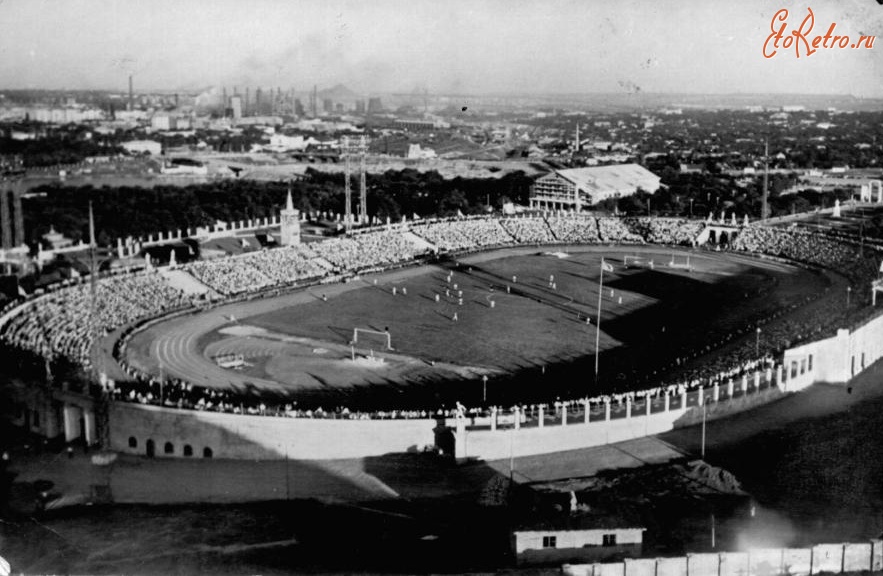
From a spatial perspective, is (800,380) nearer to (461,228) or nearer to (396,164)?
(461,228)


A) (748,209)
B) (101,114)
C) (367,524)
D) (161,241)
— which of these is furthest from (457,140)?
(367,524)

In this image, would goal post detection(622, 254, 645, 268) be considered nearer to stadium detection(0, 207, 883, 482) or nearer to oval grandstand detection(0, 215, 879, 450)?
stadium detection(0, 207, 883, 482)

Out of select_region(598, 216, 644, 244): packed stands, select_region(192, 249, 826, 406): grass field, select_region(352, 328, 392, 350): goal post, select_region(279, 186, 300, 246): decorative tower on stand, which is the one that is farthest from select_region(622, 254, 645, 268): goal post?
select_region(352, 328, 392, 350): goal post

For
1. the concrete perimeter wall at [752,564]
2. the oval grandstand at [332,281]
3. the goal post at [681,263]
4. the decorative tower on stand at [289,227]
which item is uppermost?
the decorative tower on stand at [289,227]

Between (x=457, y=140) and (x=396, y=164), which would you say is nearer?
(x=396, y=164)

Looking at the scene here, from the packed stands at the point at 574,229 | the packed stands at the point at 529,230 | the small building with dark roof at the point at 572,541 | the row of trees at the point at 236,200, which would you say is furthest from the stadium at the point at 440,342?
the row of trees at the point at 236,200

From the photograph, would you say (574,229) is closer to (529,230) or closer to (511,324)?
(529,230)

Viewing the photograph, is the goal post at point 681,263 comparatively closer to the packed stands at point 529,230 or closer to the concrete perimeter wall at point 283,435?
the packed stands at point 529,230
